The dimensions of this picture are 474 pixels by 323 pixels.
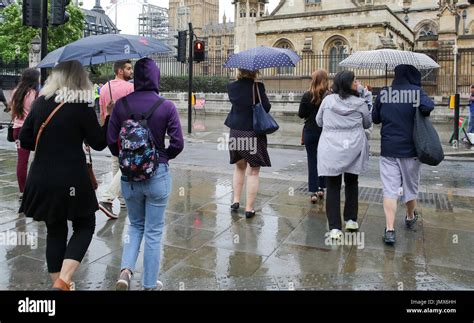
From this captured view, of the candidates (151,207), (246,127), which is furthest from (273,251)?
(246,127)

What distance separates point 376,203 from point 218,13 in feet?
435

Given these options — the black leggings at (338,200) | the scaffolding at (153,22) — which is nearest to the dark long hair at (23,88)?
the black leggings at (338,200)

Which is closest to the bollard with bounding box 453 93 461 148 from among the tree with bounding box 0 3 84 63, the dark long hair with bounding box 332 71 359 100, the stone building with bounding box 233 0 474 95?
the dark long hair with bounding box 332 71 359 100

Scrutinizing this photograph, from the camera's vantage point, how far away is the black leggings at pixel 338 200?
5.70 metres

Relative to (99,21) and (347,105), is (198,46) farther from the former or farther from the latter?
(99,21)

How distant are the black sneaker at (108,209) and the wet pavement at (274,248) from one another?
111 millimetres

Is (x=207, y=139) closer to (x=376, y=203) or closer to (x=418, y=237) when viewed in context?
(x=376, y=203)

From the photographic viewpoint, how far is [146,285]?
13.1 ft

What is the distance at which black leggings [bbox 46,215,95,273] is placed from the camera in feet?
12.9

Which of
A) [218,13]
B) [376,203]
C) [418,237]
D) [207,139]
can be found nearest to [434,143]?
[418,237]

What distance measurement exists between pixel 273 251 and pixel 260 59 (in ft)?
8.26

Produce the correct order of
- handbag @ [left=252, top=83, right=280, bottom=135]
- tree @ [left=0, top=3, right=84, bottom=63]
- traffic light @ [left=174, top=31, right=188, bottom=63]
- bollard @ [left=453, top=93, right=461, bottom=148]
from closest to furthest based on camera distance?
handbag @ [left=252, top=83, right=280, bottom=135] < bollard @ [left=453, top=93, right=461, bottom=148] < traffic light @ [left=174, top=31, right=188, bottom=63] < tree @ [left=0, top=3, right=84, bottom=63]

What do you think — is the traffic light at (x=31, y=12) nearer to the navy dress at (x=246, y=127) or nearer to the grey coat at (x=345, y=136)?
the navy dress at (x=246, y=127)

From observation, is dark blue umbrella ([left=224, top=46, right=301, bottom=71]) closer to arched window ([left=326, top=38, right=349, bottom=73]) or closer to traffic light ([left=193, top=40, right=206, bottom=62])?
traffic light ([left=193, top=40, right=206, bottom=62])
